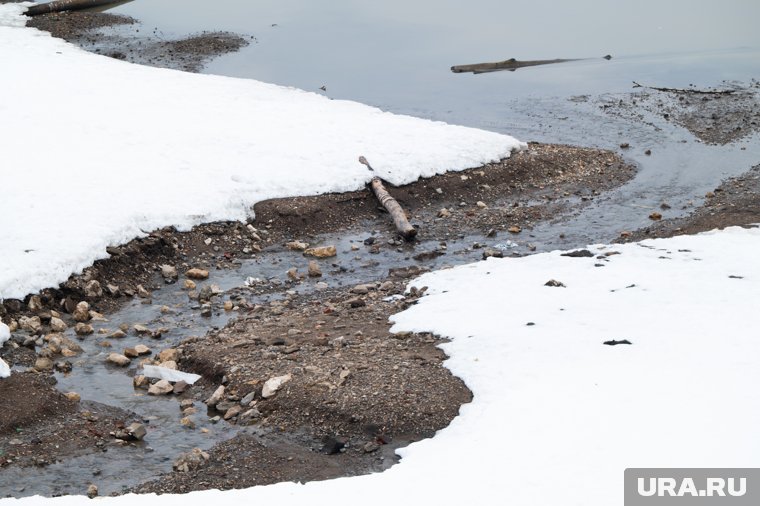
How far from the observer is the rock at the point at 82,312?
13023mm

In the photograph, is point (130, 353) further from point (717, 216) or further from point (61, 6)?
point (61, 6)

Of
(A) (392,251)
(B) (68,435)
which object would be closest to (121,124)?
(A) (392,251)

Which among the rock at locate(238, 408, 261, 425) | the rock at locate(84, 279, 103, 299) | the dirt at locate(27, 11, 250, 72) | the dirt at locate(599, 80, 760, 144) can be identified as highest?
the dirt at locate(27, 11, 250, 72)

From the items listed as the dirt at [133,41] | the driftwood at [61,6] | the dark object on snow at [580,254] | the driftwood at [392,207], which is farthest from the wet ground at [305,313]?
the driftwood at [61,6]

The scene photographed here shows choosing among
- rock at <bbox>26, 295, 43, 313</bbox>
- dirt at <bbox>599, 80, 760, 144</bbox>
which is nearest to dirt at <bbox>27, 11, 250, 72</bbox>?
dirt at <bbox>599, 80, 760, 144</bbox>

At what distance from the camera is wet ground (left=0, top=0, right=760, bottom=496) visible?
9570mm

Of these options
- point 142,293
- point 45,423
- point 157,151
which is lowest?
point 45,423

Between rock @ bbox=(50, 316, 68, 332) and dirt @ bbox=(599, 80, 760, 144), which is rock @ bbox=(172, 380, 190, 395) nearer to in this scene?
rock @ bbox=(50, 316, 68, 332)

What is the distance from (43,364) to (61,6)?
31436 millimetres

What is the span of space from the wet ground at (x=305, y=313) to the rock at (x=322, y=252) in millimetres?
144

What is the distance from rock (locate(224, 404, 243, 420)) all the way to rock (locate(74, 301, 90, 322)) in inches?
152

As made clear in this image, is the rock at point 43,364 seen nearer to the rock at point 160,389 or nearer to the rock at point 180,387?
the rock at point 160,389

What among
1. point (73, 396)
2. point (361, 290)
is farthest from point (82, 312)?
point (361, 290)

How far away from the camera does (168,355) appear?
11828 mm
